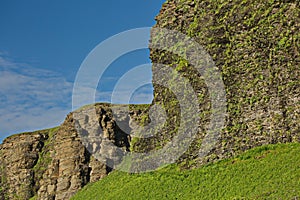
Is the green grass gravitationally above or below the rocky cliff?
below

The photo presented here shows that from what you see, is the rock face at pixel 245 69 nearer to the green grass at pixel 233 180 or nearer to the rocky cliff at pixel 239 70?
the rocky cliff at pixel 239 70

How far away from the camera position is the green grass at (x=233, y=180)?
643 inches

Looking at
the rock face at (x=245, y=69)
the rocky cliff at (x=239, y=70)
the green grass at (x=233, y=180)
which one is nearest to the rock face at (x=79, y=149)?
the rocky cliff at (x=239, y=70)

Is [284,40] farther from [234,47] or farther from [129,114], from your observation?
[129,114]

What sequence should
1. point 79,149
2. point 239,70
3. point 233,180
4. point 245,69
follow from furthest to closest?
point 79,149, point 239,70, point 245,69, point 233,180

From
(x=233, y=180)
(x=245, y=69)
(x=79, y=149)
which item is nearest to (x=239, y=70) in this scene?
(x=245, y=69)

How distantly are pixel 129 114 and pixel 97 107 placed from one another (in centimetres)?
392

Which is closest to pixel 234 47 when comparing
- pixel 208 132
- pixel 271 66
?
pixel 271 66

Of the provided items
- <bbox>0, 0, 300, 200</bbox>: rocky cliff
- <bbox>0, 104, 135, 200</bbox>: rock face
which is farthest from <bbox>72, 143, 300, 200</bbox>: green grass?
<bbox>0, 104, 135, 200</bbox>: rock face

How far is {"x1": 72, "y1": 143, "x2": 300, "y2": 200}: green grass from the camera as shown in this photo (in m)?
16.3

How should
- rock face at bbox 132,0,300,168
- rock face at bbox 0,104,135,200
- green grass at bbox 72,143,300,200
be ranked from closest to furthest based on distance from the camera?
green grass at bbox 72,143,300,200 < rock face at bbox 132,0,300,168 < rock face at bbox 0,104,135,200

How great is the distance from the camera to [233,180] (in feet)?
61.6

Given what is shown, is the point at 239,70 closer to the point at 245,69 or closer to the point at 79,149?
the point at 245,69

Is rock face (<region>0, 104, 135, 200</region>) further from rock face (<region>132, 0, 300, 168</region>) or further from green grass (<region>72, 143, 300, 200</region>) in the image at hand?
rock face (<region>132, 0, 300, 168</region>)
